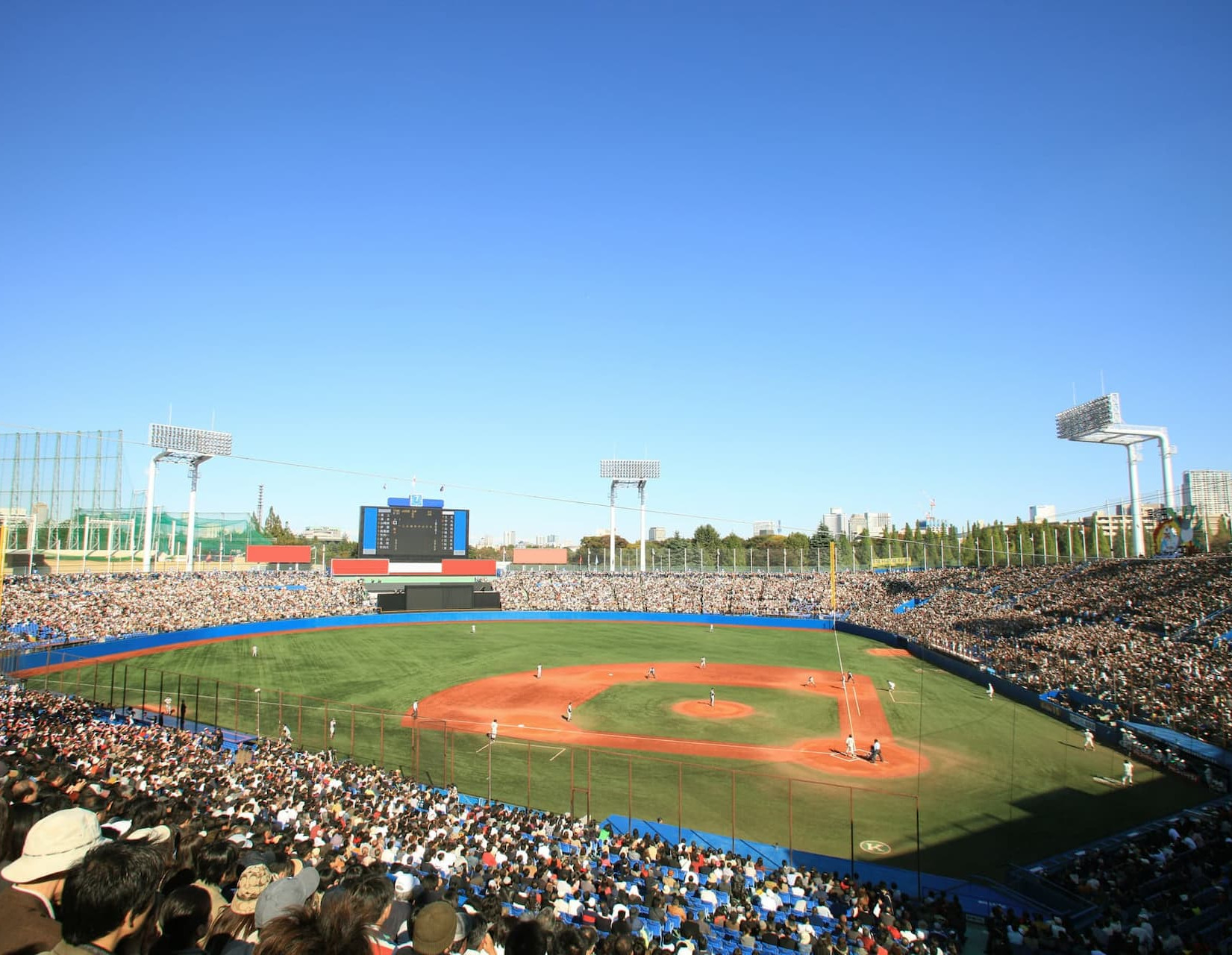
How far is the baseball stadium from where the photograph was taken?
16.6m

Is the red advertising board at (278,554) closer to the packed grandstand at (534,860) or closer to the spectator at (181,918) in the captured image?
the packed grandstand at (534,860)

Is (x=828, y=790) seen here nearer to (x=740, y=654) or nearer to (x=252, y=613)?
(x=740, y=654)

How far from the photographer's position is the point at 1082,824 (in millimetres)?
21328

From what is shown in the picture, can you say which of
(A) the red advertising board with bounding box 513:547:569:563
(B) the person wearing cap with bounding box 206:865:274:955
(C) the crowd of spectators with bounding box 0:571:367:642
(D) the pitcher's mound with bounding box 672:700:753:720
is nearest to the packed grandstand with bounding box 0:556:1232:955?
(B) the person wearing cap with bounding box 206:865:274:955

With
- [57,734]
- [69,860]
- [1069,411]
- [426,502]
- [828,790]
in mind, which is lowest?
[828,790]

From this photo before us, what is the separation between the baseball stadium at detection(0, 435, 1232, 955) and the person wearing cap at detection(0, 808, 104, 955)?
6.30m

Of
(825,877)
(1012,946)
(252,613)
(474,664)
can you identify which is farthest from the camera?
(252,613)

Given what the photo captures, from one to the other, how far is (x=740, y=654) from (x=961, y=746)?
24.5m

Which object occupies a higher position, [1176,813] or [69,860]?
[69,860]

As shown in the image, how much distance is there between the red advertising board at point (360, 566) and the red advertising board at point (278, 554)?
15.1 metres

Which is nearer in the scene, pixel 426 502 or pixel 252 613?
pixel 252 613

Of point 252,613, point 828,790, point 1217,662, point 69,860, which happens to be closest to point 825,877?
point 828,790

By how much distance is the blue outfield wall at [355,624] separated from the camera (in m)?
43.9

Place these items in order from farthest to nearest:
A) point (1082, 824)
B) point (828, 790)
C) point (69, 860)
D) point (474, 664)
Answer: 1. point (474, 664)
2. point (828, 790)
3. point (1082, 824)
4. point (69, 860)
